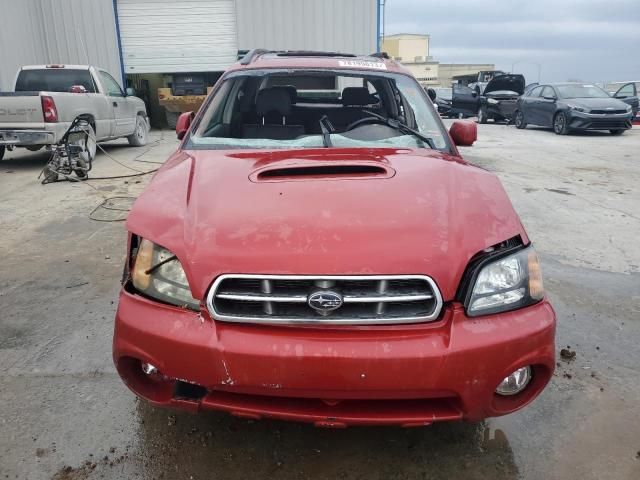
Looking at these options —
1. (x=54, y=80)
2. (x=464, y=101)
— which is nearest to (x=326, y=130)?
(x=54, y=80)

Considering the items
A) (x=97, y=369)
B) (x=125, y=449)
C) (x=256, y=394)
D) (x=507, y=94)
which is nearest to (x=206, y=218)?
(x=256, y=394)

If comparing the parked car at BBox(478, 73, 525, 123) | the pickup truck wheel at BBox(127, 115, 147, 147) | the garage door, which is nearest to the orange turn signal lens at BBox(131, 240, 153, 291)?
the pickup truck wheel at BBox(127, 115, 147, 147)

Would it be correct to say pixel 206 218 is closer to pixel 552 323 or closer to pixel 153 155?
pixel 552 323

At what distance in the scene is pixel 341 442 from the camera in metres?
2.20

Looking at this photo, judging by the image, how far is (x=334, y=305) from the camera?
173 centimetres

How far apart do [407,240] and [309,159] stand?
2.86 feet

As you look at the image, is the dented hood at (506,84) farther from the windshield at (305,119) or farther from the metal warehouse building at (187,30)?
the windshield at (305,119)

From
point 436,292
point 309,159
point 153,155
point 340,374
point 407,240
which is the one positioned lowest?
point 153,155

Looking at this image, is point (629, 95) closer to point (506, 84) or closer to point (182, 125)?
point (506, 84)

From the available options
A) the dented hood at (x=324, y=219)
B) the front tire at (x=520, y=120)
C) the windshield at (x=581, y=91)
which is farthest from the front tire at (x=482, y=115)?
the dented hood at (x=324, y=219)

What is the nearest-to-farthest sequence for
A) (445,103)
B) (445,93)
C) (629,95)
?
(629,95) < (445,103) < (445,93)

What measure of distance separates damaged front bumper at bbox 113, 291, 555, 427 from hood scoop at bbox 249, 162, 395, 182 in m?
0.75

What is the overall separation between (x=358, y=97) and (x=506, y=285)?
9.52 ft

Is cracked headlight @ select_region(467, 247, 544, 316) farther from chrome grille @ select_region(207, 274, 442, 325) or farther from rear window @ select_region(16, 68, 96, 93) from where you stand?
rear window @ select_region(16, 68, 96, 93)
